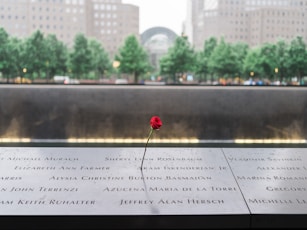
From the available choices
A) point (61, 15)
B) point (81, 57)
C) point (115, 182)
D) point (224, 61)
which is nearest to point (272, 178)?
point (115, 182)

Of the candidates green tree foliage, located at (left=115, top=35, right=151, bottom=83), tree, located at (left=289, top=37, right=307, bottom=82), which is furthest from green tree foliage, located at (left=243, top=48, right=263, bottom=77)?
green tree foliage, located at (left=115, top=35, right=151, bottom=83)

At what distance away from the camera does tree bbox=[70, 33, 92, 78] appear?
1161 inches

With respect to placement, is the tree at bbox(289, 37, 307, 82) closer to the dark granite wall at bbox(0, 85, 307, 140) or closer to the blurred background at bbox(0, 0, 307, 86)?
the blurred background at bbox(0, 0, 307, 86)

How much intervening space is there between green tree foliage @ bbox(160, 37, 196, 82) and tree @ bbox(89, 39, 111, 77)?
4.67 m

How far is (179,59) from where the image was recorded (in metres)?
32.0

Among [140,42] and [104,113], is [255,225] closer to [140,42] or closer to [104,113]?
[104,113]

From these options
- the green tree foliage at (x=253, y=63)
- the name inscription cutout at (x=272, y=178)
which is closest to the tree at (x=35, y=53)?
the green tree foliage at (x=253, y=63)

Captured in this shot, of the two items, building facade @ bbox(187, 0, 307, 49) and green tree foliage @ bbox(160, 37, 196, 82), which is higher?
building facade @ bbox(187, 0, 307, 49)

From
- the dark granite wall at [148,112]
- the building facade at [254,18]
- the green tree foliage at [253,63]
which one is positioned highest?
the building facade at [254,18]

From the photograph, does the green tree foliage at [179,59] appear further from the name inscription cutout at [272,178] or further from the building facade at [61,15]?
the name inscription cutout at [272,178]

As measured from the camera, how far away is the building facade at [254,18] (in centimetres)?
1431

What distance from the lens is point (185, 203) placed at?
289 cm

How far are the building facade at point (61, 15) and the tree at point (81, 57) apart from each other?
28.4 ft

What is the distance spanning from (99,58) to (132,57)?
8.84 ft
